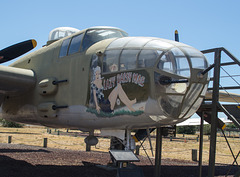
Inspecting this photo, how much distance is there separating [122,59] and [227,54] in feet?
10.8

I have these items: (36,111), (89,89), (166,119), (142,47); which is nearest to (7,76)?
(36,111)

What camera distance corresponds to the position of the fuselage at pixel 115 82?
24.5 feet

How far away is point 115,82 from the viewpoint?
821cm

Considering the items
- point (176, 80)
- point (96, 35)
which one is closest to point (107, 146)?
point (96, 35)

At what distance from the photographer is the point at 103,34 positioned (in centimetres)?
1005

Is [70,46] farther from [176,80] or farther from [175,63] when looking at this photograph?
[176,80]

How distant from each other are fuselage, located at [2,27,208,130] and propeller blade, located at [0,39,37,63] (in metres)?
1.64

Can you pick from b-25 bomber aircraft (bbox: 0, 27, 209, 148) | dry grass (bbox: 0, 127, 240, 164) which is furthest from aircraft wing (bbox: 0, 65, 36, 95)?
dry grass (bbox: 0, 127, 240, 164)

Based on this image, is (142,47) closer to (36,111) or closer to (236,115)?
(236,115)

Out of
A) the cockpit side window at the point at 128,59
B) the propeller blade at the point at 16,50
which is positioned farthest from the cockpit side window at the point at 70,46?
the propeller blade at the point at 16,50

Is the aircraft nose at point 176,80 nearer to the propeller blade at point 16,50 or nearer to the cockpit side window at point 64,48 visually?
the cockpit side window at point 64,48

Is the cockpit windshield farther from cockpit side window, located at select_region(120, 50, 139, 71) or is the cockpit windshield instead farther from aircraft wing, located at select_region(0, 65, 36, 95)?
aircraft wing, located at select_region(0, 65, 36, 95)

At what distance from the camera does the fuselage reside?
7457 mm

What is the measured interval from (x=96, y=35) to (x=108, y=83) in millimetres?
2350
